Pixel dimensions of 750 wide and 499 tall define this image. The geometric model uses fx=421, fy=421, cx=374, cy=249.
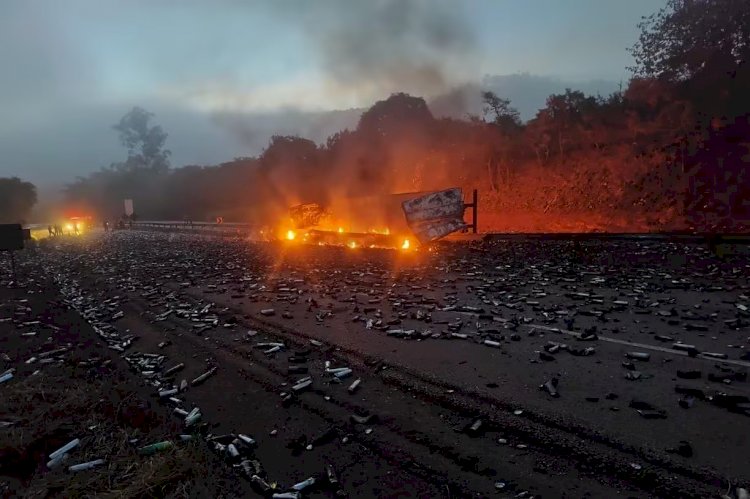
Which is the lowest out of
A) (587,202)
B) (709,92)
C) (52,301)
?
(52,301)

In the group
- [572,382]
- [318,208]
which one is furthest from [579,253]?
[318,208]

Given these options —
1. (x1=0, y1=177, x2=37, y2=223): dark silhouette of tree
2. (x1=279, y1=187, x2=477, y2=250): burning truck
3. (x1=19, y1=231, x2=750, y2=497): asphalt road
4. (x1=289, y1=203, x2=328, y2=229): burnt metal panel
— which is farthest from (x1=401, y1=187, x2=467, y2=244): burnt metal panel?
(x1=0, y1=177, x2=37, y2=223): dark silhouette of tree

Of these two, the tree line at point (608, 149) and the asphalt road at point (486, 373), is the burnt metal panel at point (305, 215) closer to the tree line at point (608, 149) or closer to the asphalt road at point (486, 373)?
the tree line at point (608, 149)

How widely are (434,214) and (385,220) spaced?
8.73m

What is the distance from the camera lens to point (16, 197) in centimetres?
7894

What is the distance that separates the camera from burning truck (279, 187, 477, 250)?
1917 cm

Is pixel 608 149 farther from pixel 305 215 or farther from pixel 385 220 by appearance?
pixel 305 215

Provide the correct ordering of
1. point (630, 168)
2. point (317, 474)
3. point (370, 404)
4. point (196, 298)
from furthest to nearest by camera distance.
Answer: point (630, 168) → point (196, 298) → point (370, 404) → point (317, 474)

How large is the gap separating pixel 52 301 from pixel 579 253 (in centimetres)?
1600

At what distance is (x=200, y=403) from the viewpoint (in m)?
5.05

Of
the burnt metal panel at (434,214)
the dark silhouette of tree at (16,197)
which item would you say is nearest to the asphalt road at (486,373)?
the burnt metal panel at (434,214)

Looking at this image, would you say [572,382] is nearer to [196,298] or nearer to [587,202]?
[196,298]

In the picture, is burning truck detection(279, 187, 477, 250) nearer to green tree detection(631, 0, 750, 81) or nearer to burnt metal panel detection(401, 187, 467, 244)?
burnt metal panel detection(401, 187, 467, 244)

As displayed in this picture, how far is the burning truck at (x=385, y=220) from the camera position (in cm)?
1917
